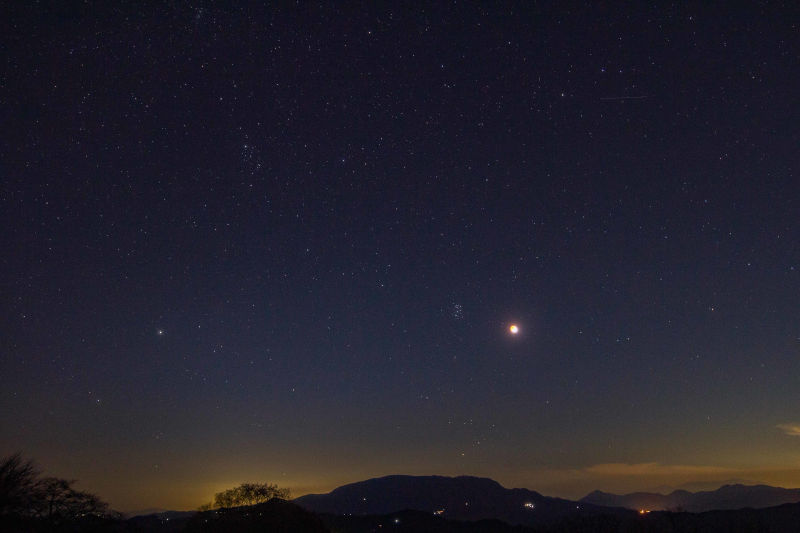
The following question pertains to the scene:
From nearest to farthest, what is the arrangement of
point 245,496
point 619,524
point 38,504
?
1. point 38,504
2. point 245,496
3. point 619,524

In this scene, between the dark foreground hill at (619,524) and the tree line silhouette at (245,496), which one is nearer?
the tree line silhouette at (245,496)

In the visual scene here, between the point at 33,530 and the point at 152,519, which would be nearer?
the point at 33,530

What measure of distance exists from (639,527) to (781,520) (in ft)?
115

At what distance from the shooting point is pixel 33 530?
1141 centimetres

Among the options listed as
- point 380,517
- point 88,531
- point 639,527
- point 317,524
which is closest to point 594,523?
point 639,527

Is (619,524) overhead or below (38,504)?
below

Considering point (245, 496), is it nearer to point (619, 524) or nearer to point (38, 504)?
point (38, 504)

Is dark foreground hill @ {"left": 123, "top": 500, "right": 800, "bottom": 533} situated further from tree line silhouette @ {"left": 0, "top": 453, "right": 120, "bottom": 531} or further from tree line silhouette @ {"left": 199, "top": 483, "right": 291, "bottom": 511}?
tree line silhouette @ {"left": 0, "top": 453, "right": 120, "bottom": 531}

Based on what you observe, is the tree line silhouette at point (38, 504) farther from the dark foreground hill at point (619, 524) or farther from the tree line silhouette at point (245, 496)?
the dark foreground hill at point (619, 524)

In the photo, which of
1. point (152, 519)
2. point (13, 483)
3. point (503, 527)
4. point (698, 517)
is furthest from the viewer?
point (503, 527)

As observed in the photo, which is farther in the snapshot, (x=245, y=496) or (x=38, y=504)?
(x=245, y=496)

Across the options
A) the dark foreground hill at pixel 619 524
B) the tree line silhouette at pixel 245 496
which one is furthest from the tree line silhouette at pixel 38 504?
the dark foreground hill at pixel 619 524

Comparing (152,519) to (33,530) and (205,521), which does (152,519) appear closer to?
(205,521)

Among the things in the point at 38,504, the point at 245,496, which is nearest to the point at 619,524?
the point at 245,496
